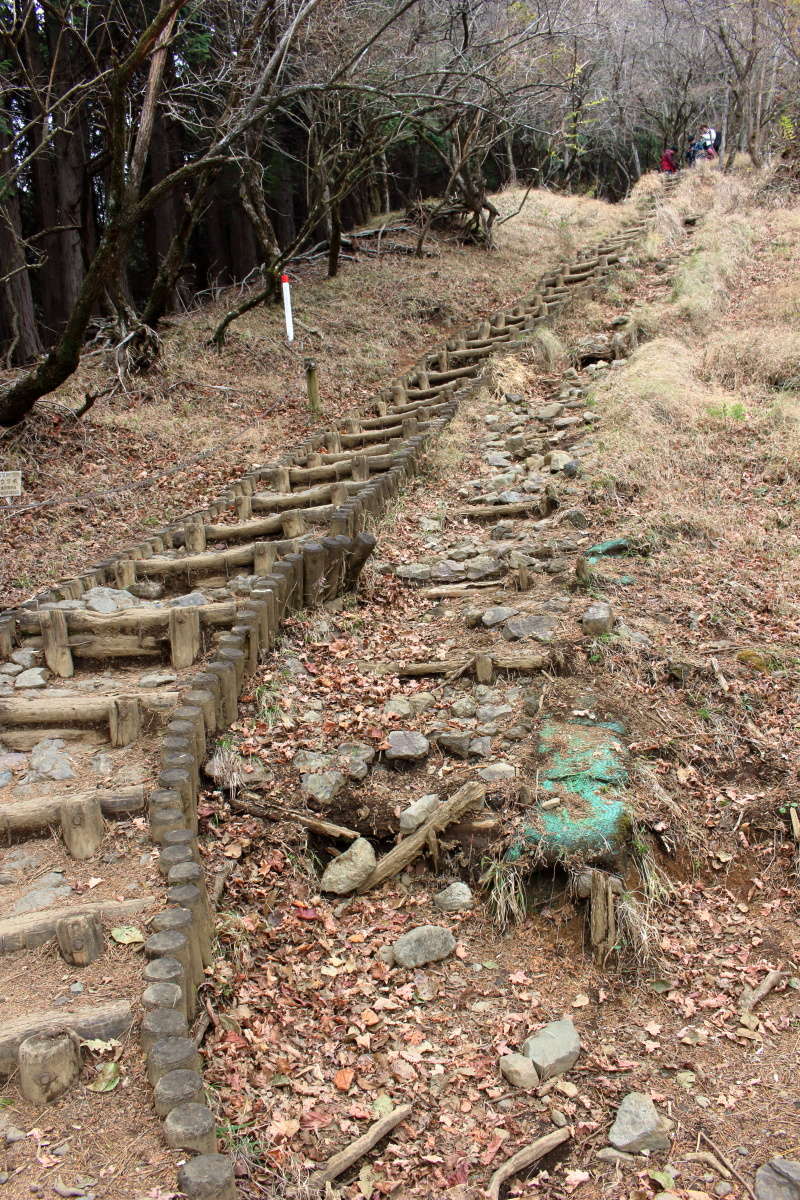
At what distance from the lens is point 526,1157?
3.36m

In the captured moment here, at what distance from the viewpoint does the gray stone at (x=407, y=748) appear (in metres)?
5.26

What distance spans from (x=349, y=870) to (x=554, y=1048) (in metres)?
1.35

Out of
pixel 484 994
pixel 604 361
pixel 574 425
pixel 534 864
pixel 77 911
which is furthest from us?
pixel 604 361

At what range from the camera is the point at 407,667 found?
6082 mm

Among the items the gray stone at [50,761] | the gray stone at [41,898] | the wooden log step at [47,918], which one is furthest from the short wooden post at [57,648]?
the wooden log step at [47,918]

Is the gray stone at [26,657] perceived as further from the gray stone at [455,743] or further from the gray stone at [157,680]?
the gray stone at [455,743]

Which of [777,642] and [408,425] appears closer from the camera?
[777,642]

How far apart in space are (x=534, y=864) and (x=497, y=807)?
1.30 feet

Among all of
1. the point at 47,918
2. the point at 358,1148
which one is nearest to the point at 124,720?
the point at 47,918

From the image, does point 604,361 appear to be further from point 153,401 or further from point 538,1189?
point 538,1189

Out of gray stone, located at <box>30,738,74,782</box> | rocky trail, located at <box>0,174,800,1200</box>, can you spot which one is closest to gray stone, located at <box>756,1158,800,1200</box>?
rocky trail, located at <box>0,174,800,1200</box>

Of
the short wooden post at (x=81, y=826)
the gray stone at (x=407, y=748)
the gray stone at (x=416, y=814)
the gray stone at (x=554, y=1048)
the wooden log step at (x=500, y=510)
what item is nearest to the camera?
the gray stone at (x=554, y=1048)

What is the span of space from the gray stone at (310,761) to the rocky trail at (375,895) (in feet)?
0.04

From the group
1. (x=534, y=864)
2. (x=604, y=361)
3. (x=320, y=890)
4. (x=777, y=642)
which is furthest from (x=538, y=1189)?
(x=604, y=361)
